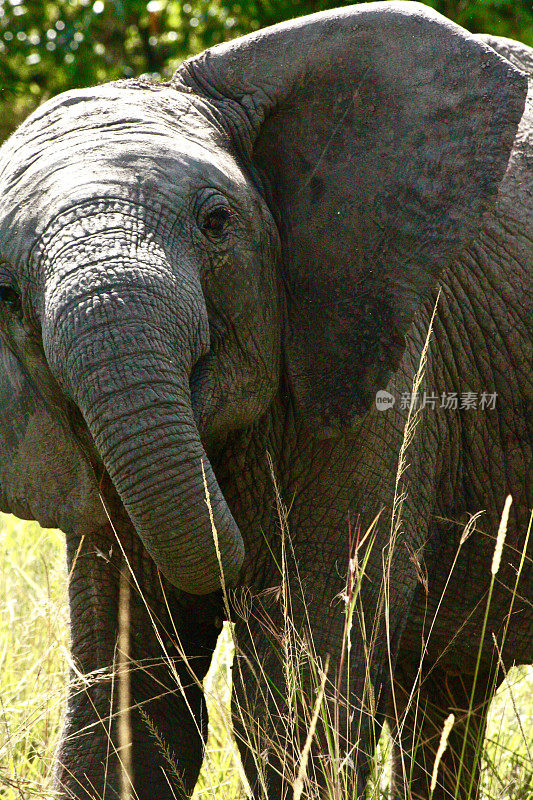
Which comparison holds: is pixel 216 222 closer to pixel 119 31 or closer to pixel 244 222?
pixel 244 222

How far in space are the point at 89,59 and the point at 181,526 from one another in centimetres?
875

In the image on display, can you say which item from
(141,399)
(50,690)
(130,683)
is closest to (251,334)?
(141,399)

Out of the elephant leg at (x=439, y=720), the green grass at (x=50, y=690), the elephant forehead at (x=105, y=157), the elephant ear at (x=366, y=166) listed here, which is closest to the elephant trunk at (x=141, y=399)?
the elephant forehead at (x=105, y=157)

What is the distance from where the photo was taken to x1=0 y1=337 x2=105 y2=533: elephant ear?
2756 millimetres

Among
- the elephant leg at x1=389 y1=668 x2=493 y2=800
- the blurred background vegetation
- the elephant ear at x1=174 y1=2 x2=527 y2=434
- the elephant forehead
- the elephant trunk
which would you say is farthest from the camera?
the blurred background vegetation

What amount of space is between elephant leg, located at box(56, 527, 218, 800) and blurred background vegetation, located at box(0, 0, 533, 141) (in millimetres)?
6212

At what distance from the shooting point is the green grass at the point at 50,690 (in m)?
3.73

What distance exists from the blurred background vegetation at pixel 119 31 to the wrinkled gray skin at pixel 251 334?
5640mm

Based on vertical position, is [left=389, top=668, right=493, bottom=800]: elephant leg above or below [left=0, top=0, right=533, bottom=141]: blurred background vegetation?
below

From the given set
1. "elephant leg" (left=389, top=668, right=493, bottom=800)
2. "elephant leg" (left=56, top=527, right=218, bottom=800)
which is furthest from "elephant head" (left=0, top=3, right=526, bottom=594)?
"elephant leg" (left=389, top=668, right=493, bottom=800)

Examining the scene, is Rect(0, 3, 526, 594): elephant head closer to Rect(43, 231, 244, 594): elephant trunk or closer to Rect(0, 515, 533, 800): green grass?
Rect(43, 231, 244, 594): elephant trunk

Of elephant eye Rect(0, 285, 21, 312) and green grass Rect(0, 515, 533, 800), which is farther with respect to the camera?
green grass Rect(0, 515, 533, 800)

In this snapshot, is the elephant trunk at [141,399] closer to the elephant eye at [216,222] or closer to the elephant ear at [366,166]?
the elephant eye at [216,222]

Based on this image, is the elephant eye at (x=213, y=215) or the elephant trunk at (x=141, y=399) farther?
the elephant eye at (x=213, y=215)
